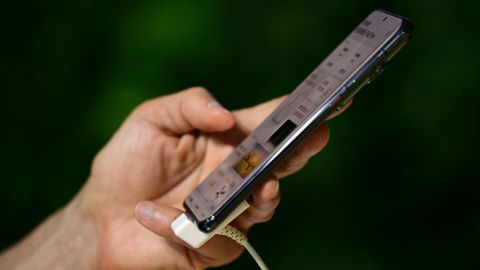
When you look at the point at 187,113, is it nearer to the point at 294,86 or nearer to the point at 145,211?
the point at 145,211

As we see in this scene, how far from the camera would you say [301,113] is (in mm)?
610

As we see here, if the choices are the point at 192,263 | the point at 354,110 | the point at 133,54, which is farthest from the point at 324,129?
the point at 133,54

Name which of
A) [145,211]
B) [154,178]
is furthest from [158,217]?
[154,178]

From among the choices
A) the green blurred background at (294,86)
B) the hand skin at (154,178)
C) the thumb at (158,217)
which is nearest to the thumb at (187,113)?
the hand skin at (154,178)

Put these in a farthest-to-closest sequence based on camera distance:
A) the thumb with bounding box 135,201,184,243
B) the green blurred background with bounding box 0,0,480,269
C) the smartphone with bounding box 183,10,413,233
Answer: the green blurred background with bounding box 0,0,480,269, the thumb with bounding box 135,201,184,243, the smartphone with bounding box 183,10,413,233

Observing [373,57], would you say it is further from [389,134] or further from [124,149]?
[389,134]

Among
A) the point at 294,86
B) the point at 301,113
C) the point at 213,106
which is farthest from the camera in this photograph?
the point at 294,86

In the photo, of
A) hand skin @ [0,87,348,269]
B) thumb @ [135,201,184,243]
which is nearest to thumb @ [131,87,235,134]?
hand skin @ [0,87,348,269]

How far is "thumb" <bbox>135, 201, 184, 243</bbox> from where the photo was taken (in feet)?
2.23

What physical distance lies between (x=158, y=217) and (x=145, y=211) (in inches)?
0.8

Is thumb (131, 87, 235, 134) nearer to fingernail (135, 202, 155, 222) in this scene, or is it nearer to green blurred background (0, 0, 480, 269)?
fingernail (135, 202, 155, 222)

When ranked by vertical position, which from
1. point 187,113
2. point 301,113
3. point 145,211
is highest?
point 301,113

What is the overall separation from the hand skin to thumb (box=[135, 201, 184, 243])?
65 millimetres

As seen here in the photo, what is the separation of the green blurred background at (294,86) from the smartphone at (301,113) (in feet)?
1.59
